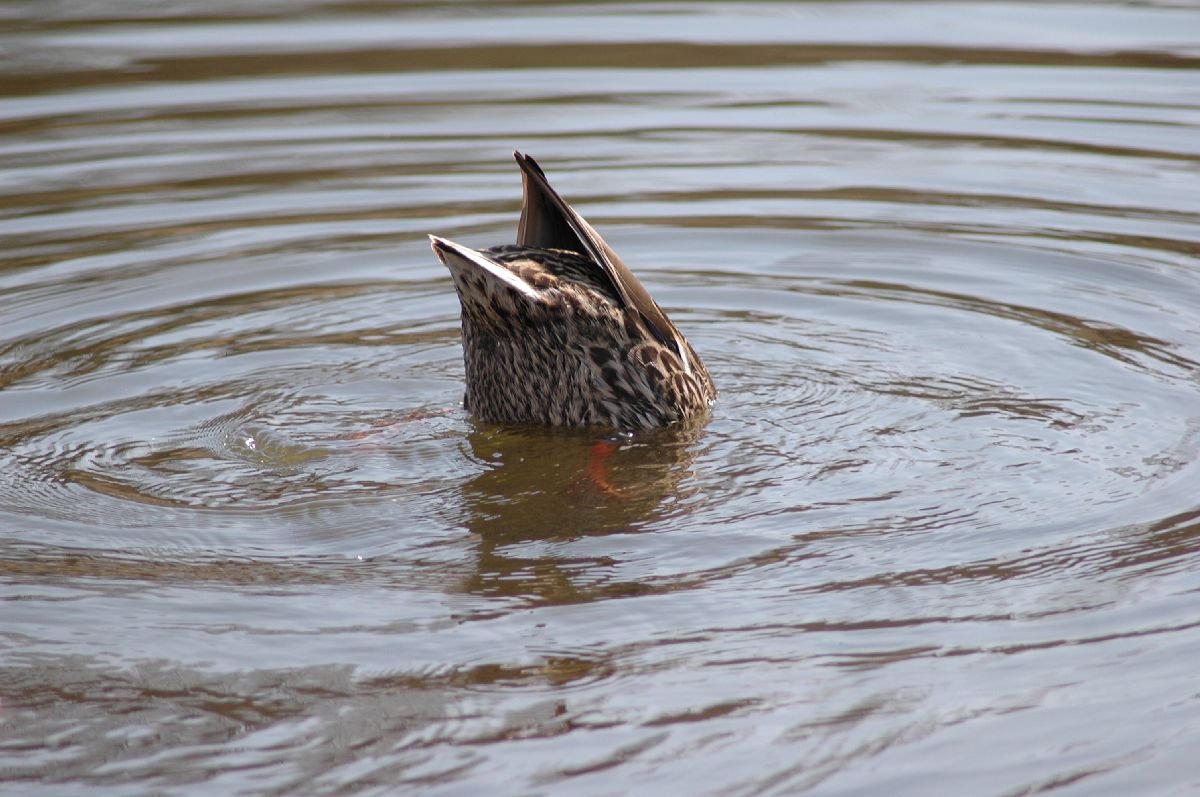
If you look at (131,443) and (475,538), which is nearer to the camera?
(475,538)

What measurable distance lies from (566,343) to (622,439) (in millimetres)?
427

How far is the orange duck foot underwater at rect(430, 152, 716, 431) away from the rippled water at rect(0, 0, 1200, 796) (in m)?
0.14

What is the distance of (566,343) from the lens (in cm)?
554

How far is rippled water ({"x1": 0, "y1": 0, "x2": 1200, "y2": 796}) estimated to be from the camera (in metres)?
3.63

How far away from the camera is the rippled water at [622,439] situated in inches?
143

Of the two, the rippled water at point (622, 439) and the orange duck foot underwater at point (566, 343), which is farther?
the orange duck foot underwater at point (566, 343)

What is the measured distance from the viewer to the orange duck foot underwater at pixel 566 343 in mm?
5336

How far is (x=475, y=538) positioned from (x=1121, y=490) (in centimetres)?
202

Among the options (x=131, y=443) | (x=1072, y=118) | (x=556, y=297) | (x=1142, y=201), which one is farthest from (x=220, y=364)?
(x=1072, y=118)

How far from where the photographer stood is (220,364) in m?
6.46

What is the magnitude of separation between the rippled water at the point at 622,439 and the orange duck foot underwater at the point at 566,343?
138mm

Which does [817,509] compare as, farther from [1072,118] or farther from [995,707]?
[1072,118]

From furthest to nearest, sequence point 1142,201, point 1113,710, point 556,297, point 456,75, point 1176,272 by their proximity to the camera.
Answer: point 456,75 < point 1142,201 < point 1176,272 < point 556,297 < point 1113,710

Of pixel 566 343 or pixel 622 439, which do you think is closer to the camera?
pixel 566 343
